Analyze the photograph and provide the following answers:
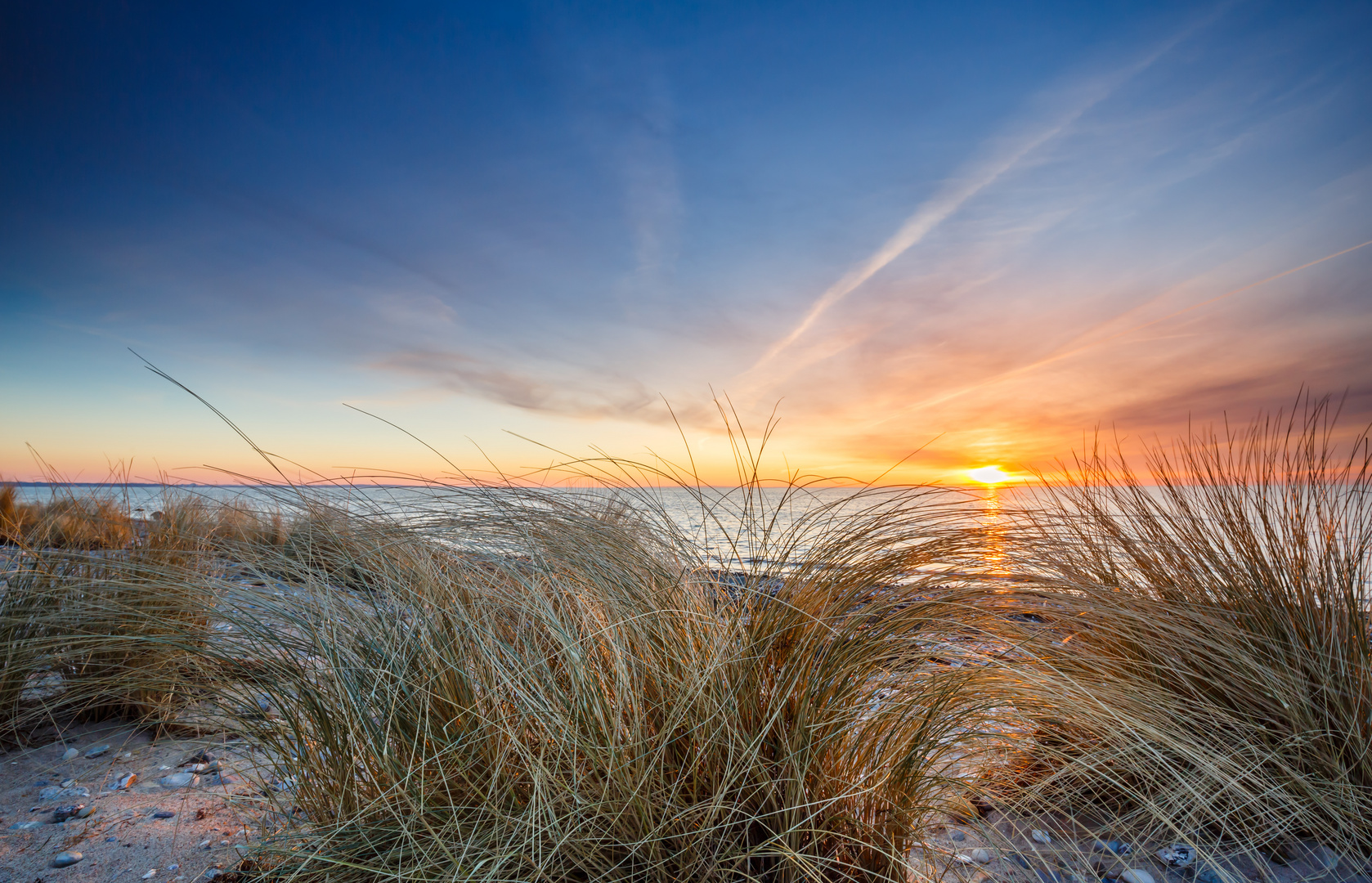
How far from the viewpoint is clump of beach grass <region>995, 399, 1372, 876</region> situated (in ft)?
5.83

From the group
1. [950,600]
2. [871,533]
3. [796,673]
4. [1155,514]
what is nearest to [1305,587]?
[1155,514]

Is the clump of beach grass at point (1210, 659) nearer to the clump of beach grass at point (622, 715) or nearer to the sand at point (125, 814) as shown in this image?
the clump of beach grass at point (622, 715)

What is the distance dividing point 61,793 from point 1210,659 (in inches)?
184

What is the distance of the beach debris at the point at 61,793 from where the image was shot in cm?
222

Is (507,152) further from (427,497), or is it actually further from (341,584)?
(341,584)

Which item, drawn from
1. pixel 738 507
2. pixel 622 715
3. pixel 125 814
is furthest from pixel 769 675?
pixel 125 814

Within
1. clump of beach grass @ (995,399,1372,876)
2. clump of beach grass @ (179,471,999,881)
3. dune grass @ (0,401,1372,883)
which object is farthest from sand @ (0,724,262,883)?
clump of beach grass @ (995,399,1372,876)

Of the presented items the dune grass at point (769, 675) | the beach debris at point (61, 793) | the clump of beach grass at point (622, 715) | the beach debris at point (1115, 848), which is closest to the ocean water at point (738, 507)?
the dune grass at point (769, 675)

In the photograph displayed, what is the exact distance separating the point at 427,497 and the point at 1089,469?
11.5 ft

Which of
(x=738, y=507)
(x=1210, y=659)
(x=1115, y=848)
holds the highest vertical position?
(x=738, y=507)

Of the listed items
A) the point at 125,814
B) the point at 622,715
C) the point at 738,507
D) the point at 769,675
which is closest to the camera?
the point at 622,715

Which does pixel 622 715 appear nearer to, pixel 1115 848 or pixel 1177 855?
pixel 1115 848

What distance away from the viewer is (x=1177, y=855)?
1925 millimetres

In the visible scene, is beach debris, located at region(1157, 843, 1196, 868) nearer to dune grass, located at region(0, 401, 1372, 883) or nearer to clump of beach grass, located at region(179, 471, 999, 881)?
dune grass, located at region(0, 401, 1372, 883)
